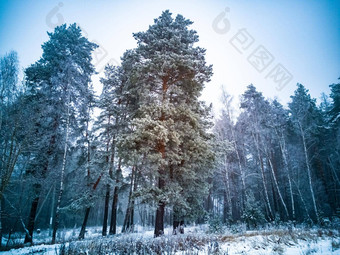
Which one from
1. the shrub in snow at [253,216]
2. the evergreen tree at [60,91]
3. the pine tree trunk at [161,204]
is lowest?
the shrub in snow at [253,216]

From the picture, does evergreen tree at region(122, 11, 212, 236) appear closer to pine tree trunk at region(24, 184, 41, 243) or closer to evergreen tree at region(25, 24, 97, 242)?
evergreen tree at region(25, 24, 97, 242)

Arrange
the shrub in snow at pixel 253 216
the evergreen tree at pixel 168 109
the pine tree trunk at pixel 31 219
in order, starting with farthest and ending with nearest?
the shrub in snow at pixel 253 216 < the pine tree trunk at pixel 31 219 < the evergreen tree at pixel 168 109

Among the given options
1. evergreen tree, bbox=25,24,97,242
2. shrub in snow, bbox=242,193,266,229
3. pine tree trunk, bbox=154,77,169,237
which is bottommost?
shrub in snow, bbox=242,193,266,229

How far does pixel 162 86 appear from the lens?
10.8 meters

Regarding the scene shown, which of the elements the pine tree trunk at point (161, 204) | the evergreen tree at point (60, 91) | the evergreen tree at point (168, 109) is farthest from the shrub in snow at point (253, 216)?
the evergreen tree at point (60, 91)

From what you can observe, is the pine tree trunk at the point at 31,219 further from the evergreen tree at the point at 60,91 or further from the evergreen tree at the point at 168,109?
the evergreen tree at the point at 168,109

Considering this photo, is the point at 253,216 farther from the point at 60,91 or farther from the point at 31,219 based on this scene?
the point at 60,91

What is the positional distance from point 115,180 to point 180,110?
8.22 metres

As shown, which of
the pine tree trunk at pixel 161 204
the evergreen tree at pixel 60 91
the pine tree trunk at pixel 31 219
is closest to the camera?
the pine tree trunk at pixel 161 204

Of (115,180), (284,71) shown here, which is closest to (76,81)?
(115,180)

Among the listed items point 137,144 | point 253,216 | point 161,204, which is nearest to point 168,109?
point 137,144

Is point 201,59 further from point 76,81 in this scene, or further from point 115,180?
point 115,180

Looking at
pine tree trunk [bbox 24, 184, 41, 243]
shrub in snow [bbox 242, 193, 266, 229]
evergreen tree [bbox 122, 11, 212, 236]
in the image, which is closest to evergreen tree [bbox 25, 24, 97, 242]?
pine tree trunk [bbox 24, 184, 41, 243]

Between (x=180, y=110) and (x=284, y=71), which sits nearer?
(x=180, y=110)
